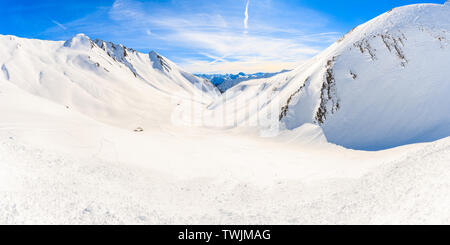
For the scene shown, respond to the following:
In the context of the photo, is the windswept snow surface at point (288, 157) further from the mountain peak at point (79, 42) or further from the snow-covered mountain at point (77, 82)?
the mountain peak at point (79, 42)

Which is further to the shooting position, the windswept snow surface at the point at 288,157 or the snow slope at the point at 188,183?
the windswept snow surface at the point at 288,157

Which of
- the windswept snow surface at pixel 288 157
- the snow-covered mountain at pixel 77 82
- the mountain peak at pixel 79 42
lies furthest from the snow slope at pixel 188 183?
the mountain peak at pixel 79 42

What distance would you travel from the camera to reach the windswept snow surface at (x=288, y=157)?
9.20m

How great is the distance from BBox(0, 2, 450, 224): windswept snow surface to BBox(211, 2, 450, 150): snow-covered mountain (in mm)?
149

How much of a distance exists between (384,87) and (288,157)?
15502 mm

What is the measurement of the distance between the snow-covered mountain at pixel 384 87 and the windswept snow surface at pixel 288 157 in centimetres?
15

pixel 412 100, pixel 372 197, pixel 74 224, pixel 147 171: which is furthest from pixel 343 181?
pixel 412 100

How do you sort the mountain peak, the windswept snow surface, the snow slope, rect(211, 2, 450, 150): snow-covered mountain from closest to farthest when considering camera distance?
the snow slope → the windswept snow surface → rect(211, 2, 450, 150): snow-covered mountain → the mountain peak

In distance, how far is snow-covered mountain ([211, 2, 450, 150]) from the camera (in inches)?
861

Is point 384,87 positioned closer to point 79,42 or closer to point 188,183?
point 188,183

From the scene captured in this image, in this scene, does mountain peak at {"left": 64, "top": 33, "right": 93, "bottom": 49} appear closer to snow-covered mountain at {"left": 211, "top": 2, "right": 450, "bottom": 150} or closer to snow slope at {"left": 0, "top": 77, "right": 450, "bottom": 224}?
snow slope at {"left": 0, "top": 77, "right": 450, "bottom": 224}

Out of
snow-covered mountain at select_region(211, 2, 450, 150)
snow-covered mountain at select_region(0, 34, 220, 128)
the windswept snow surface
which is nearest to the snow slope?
the windswept snow surface

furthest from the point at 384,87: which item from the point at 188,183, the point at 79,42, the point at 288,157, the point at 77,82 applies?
the point at 79,42

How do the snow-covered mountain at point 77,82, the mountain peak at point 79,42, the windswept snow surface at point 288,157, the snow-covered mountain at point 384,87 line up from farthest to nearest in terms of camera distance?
the mountain peak at point 79,42 < the snow-covered mountain at point 77,82 < the snow-covered mountain at point 384,87 < the windswept snow surface at point 288,157
